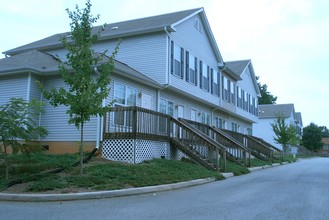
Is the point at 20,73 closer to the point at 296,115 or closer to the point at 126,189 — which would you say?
the point at 126,189

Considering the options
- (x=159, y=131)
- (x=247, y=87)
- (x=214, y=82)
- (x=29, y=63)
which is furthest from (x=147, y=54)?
(x=247, y=87)

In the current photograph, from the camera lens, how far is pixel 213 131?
75.7 ft

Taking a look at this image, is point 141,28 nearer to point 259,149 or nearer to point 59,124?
point 59,124

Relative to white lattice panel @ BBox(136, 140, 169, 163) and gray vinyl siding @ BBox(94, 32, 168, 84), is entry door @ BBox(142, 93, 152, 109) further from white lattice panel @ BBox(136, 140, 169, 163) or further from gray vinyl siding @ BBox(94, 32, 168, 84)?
white lattice panel @ BBox(136, 140, 169, 163)

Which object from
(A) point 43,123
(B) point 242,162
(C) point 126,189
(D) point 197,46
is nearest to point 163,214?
(C) point 126,189

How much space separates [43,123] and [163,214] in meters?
11.7

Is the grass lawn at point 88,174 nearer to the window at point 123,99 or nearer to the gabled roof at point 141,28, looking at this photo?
the window at point 123,99

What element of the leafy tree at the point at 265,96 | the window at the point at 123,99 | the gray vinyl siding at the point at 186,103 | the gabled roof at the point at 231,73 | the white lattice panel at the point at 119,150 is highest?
the leafy tree at the point at 265,96

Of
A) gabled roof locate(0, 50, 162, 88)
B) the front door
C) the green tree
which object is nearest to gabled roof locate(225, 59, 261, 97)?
the front door

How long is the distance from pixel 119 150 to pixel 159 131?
2636mm

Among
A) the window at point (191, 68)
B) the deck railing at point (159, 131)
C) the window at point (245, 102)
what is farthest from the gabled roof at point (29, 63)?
the window at point (245, 102)

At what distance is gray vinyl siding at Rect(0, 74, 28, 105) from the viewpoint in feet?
58.5

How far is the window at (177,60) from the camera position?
71.0 feet

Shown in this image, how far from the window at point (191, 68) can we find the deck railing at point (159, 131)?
560 centimetres
